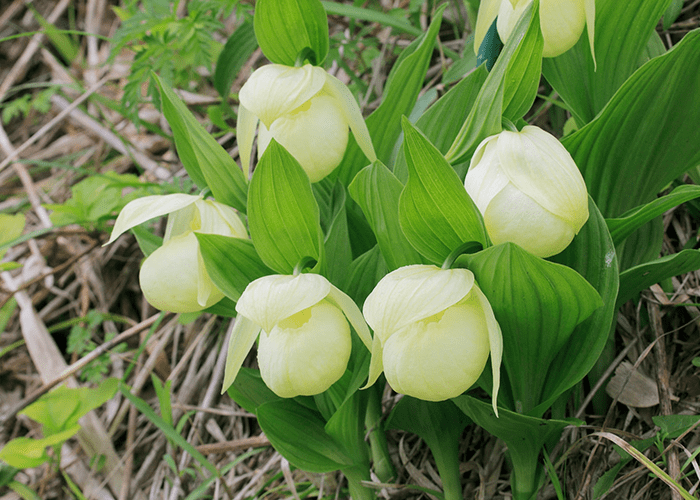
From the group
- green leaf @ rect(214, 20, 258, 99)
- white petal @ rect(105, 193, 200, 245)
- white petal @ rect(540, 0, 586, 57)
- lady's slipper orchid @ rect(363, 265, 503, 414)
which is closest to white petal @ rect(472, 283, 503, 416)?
lady's slipper orchid @ rect(363, 265, 503, 414)

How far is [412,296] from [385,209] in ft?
0.64

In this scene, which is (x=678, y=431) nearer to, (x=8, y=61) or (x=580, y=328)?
(x=580, y=328)

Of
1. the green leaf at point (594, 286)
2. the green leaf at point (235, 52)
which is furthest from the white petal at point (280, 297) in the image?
the green leaf at point (235, 52)

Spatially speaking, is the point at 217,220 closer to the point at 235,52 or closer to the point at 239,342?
the point at 239,342

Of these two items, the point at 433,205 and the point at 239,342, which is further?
the point at 239,342

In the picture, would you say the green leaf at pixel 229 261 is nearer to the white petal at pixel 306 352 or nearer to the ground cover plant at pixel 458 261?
the ground cover plant at pixel 458 261

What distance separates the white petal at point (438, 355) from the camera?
605mm

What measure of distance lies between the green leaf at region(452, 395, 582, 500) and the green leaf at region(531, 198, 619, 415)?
0.10ft

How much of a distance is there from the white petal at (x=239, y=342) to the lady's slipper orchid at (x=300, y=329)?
0.05 meters

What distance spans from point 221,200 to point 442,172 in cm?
43

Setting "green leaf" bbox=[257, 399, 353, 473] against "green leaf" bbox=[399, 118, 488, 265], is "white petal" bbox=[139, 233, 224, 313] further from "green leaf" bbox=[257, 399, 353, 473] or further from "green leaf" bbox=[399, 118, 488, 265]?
"green leaf" bbox=[399, 118, 488, 265]

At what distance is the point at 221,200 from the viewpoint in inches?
35.1

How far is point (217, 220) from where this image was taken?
0.86 m

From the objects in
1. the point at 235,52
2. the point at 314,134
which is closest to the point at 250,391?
the point at 314,134
